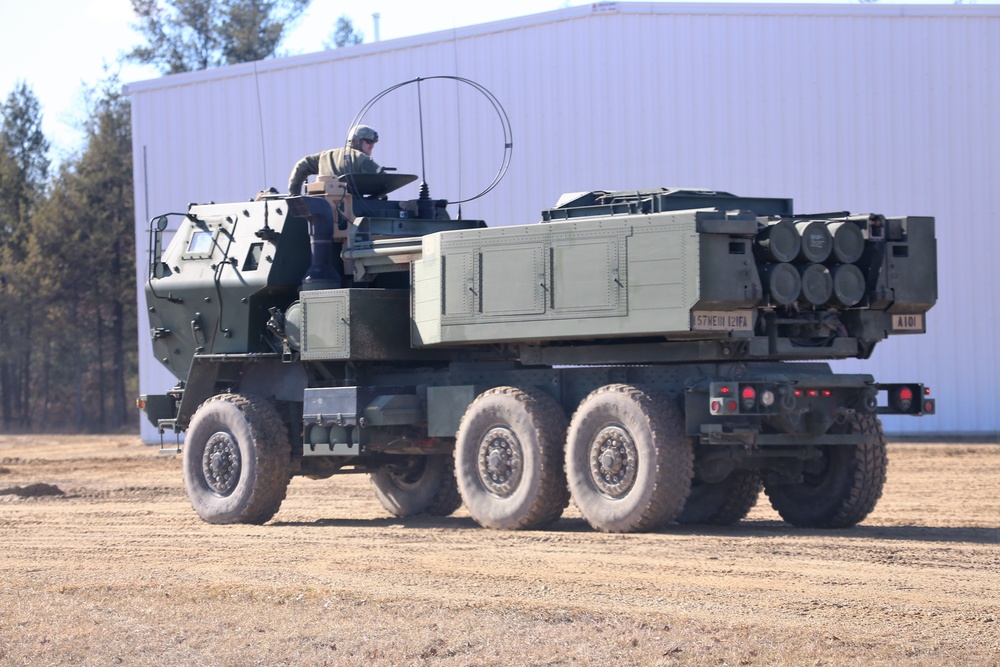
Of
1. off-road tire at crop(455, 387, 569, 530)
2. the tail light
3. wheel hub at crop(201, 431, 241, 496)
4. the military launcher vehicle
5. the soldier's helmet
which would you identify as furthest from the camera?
the soldier's helmet

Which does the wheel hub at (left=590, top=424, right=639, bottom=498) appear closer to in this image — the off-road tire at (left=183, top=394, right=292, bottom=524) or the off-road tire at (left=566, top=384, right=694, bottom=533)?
the off-road tire at (left=566, top=384, right=694, bottom=533)

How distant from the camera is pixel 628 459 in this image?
1198 cm

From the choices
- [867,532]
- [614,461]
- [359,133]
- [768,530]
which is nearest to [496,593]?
[614,461]

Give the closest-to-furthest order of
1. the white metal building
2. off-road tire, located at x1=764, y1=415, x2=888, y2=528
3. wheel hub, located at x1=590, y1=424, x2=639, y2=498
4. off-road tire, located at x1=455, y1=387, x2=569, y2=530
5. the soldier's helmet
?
wheel hub, located at x1=590, y1=424, x2=639, y2=498
off-road tire, located at x1=455, y1=387, x2=569, y2=530
off-road tire, located at x1=764, y1=415, x2=888, y2=528
the soldier's helmet
the white metal building

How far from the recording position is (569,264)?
39.6 feet

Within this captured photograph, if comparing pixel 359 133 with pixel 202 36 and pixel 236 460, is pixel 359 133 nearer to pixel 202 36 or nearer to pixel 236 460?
pixel 236 460

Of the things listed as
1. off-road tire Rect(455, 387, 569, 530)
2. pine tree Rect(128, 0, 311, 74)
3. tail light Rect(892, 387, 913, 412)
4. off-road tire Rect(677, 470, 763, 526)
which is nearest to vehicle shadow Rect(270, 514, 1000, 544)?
off-road tire Rect(677, 470, 763, 526)

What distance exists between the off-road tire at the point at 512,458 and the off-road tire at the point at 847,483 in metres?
2.12

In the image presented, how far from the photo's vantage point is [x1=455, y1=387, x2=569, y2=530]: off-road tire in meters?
12.5

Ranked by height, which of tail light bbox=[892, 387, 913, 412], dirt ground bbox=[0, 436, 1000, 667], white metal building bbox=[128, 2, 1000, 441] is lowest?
dirt ground bbox=[0, 436, 1000, 667]

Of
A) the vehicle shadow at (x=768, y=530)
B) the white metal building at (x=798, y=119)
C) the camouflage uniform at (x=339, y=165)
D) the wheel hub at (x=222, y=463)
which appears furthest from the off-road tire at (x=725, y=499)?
the white metal building at (x=798, y=119)

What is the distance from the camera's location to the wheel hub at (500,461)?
41.8 ft

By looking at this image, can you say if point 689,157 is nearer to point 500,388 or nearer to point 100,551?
point 500,388

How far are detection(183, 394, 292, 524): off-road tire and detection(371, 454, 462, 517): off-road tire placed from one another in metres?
1.40
